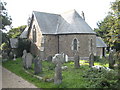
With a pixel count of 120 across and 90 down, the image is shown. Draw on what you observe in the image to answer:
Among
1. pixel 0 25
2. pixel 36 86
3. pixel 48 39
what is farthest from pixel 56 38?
pixel 36 86

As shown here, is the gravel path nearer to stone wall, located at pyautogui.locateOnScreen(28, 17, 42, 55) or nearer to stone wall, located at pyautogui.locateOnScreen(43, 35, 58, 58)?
stone wall, located at pyautogui.locateOnScreen(43, 35, 58, 58)

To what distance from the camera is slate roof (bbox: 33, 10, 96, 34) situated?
2241 cm

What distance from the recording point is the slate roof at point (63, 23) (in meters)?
22.4

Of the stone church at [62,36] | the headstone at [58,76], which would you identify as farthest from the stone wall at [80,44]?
the headstone at [58,76]

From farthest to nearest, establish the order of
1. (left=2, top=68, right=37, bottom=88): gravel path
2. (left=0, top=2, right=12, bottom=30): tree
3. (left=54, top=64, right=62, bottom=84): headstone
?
1. (left=0, top=2, right=12, bottom=30): tree
2. (left=2, top=68, right=37, bottom=88): gravel path
3. (left=54, top=64, right=62, bottom=84): headstone

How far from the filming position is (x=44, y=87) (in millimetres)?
7828

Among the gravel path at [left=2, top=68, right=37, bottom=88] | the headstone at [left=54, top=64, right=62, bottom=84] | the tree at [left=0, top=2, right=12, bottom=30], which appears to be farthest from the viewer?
the tree at [left=0, top=2, right=12, bottom=30]

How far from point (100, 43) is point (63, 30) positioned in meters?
11.9

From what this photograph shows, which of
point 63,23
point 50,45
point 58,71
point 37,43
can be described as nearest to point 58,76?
point 58,71

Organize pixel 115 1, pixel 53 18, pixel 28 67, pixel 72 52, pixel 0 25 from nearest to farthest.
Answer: pixel 115 1, pixel 28 67, pixel 0 25, pixel 72 52, pixel 53 18

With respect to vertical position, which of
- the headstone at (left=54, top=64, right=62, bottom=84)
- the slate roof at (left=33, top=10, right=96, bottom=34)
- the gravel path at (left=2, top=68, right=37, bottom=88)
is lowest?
the gravel path at (left=2, top=68, right=37, bottom=88)

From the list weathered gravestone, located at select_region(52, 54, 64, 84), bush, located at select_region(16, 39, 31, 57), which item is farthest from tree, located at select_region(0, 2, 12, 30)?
weathered gravestone, located at select_region(52, 54, 64, 84)

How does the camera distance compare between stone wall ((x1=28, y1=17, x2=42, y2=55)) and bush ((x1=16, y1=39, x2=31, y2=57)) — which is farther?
bush ((x1=16, y1=39, x2=31, y2=57))

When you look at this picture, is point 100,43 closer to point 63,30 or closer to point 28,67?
point 63,30
